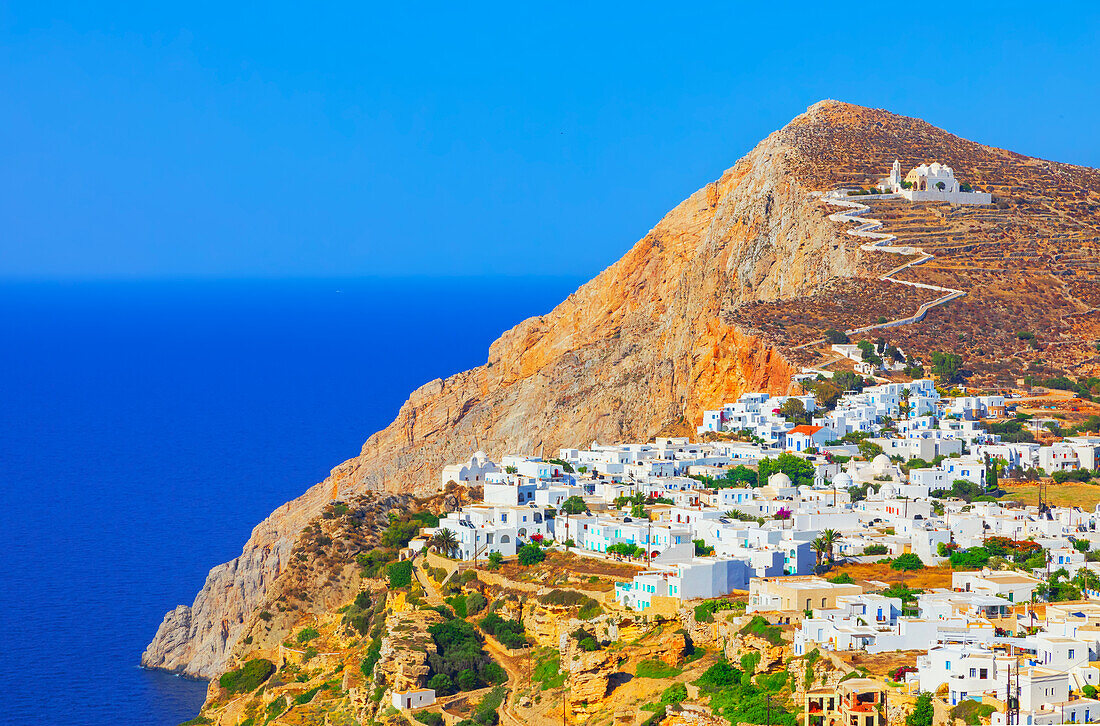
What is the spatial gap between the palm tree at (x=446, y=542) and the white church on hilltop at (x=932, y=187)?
62.7m

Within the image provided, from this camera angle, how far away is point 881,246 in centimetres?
10225

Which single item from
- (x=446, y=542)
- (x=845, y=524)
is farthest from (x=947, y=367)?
(x=446, y=542)

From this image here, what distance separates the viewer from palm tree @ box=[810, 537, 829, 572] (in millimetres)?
49594

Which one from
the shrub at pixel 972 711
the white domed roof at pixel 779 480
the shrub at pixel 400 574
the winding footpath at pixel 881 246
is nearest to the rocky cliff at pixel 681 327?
the winding footpath at pixel 881 246

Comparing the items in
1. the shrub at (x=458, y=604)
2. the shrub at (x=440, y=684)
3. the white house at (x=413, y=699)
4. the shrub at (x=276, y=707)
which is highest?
the shrub at (x=458, y=604)

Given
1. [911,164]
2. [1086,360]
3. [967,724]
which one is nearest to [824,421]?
[1086,360]

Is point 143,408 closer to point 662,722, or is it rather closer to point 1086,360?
point 1086,360

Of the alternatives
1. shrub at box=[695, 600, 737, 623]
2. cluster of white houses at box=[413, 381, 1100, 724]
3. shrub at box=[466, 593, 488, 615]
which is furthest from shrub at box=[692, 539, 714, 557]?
shrub at box=[466, 593, 488, 615]

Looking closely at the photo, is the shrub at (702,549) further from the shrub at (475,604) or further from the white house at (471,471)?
the white house at (471,471)

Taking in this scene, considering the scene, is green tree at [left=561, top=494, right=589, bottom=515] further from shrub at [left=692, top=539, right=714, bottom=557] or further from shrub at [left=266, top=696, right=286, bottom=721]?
shrub at [left=266, top=696, right=286, bottom=721]

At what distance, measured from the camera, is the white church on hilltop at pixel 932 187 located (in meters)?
112

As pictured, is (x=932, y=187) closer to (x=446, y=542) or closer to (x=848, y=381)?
(x=848, y=381)

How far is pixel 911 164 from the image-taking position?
11756 cm

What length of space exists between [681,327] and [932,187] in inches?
901
